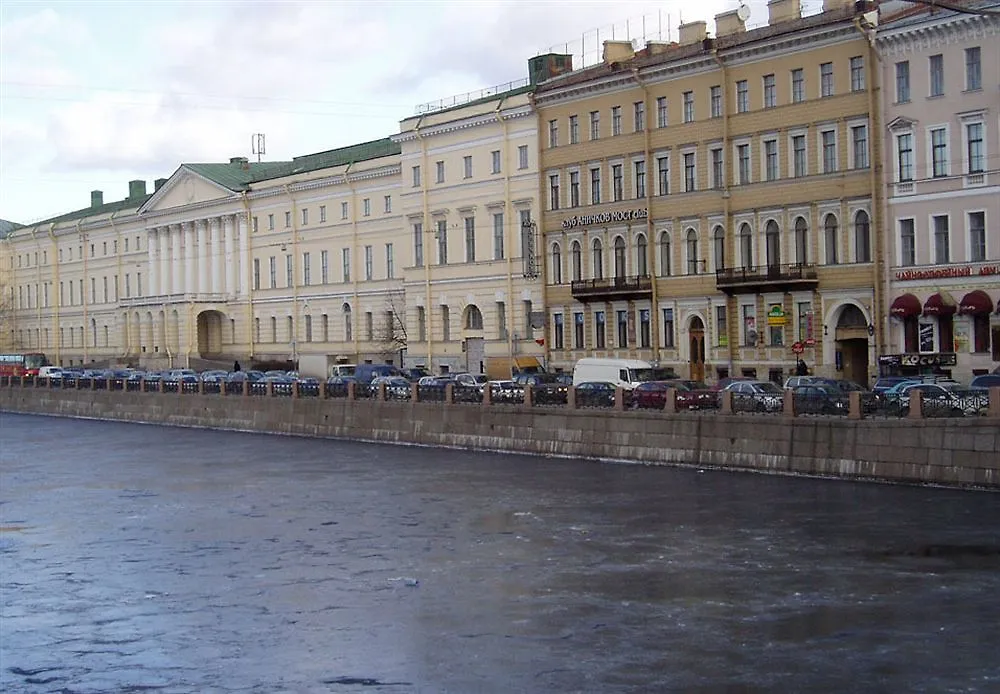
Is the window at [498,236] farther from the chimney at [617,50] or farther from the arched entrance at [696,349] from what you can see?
the arched entrance at [696,349]

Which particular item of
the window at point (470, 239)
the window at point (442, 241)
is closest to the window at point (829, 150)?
the window at point (470, 239)

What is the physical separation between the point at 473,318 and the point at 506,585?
3986 centimetres

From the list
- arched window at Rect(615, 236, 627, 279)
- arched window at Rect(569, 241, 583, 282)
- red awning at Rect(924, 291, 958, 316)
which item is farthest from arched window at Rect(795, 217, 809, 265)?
arched window at Rect(569, 241, 583, 282)

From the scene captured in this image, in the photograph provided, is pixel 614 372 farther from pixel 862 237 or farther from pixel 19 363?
pixel 19 363

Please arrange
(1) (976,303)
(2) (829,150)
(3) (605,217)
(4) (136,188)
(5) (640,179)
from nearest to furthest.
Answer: (1) (976,303)
(2) (829,150)
(5) (640,179)
(3) (605,217)
(4) (136,188)

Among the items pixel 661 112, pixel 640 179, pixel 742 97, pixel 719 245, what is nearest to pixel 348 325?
pixel 640 179

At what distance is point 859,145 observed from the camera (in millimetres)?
45656

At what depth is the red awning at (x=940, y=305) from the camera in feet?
140

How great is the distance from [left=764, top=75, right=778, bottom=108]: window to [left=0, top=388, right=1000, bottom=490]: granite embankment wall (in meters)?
12.8

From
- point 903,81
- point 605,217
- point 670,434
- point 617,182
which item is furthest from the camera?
point 605,217

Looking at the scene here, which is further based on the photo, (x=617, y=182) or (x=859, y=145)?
(x=617, y=182)

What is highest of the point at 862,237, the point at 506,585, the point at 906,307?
the point at 862,237

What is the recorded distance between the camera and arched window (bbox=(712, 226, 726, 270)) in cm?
5025

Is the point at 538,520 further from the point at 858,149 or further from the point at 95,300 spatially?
the point at 95,300
